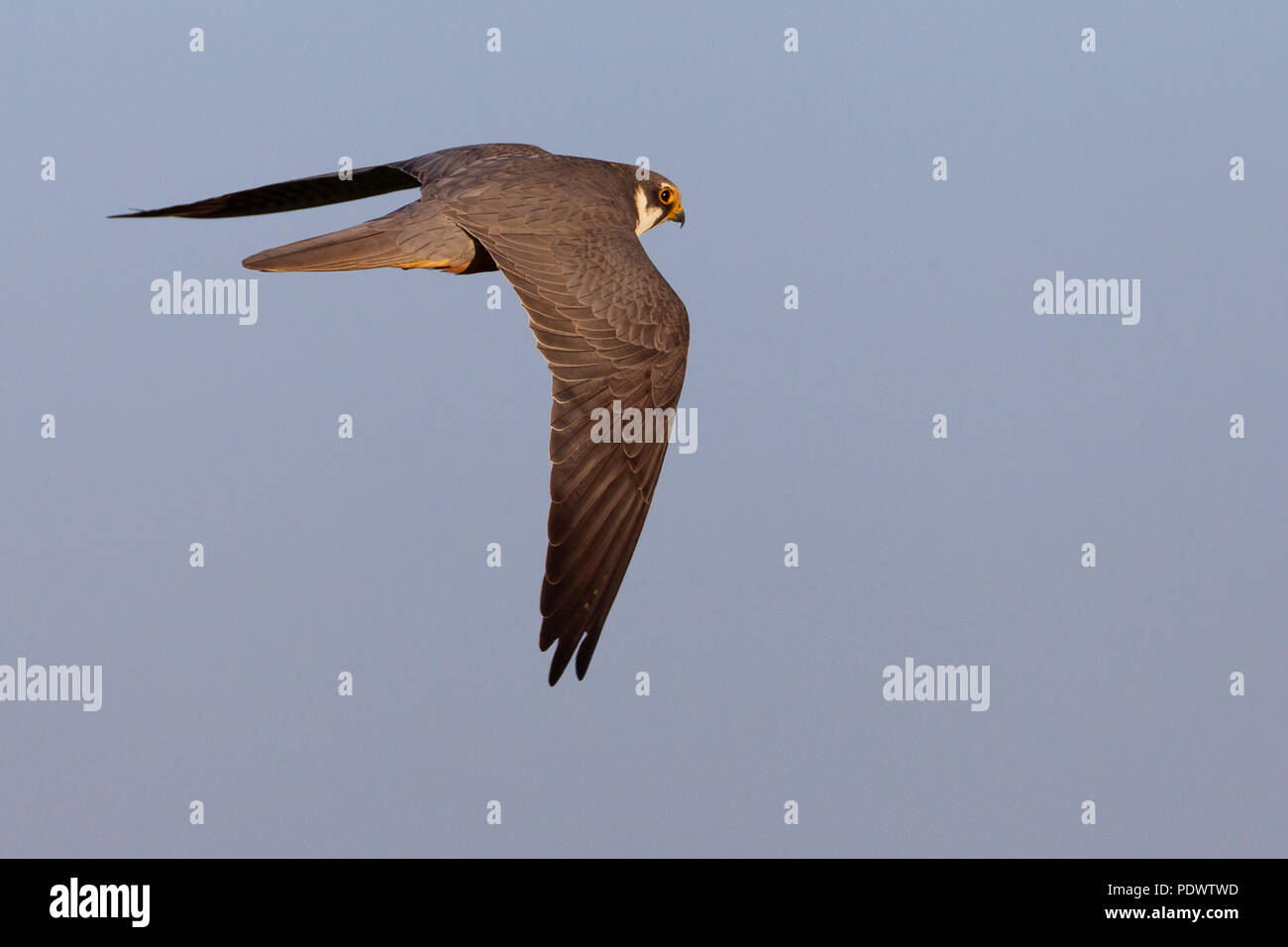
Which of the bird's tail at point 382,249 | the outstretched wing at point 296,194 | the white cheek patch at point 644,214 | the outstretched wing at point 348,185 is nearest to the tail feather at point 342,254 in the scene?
the bird's tail at point 382,249

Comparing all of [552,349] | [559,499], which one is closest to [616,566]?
[559,499]

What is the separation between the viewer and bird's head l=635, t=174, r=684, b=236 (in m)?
11.4

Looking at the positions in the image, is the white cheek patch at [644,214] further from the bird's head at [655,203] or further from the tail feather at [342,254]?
the tail feather at [342,254]

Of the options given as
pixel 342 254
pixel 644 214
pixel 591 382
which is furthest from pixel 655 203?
pixel 591 382

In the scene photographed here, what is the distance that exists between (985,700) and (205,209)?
723 cm

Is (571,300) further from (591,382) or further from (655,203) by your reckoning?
(655,203)

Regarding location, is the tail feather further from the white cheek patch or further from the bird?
the white cheek patch

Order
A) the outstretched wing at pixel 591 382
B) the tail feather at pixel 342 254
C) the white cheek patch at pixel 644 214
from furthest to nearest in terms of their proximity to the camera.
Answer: the white cheek patch at pixel 644 214
the tail feather at pixel 342 254
the outstretched wing at pixel 591 382

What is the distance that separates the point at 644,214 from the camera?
11.5m

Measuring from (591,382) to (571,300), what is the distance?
1.96 feet

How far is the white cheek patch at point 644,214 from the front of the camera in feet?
37.3

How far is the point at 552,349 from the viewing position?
8648mm

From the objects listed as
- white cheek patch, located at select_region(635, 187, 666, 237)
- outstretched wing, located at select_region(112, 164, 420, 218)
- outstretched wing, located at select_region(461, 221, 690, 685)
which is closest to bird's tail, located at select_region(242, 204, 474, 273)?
outstretched wing, located at select_region(461, 221, 690, 685)

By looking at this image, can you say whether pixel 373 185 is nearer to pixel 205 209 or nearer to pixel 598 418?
pixel 205 209
